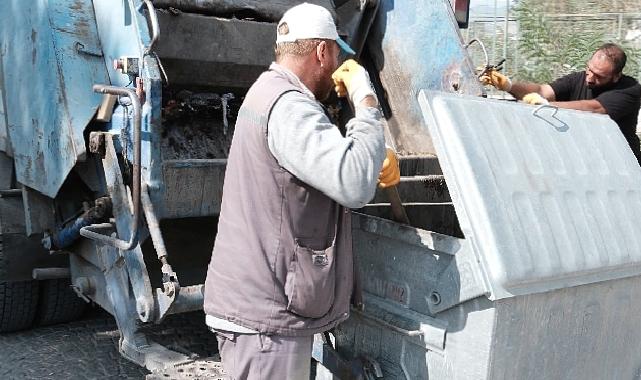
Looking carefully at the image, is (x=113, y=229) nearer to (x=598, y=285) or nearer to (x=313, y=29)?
(x=313, y=29)

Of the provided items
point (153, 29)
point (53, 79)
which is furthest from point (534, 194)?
point (53, 79)

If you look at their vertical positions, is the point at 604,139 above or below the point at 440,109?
below

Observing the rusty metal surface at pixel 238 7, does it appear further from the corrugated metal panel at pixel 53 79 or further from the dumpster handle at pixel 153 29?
the dumpster handle at pixel 153 29

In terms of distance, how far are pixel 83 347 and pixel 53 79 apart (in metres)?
1.41

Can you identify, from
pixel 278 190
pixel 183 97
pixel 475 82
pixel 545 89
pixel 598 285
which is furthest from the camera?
pixel 545 89

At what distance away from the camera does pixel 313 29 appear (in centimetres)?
181

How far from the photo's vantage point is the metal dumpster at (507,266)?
184 cm

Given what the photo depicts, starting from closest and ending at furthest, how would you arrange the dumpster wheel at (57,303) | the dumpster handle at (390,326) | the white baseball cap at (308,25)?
the white baseball cap at (308,25), the dumpster handle at (390,326), the dumpster wheel at (57,303)

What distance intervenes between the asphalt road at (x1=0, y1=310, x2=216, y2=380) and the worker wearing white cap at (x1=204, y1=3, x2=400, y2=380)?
0.93m

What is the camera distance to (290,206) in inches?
69.7

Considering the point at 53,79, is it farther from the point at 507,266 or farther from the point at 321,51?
the point at 507,266

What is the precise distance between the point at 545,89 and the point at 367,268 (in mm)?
2312

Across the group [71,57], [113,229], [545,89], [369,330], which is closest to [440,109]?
[369,330]

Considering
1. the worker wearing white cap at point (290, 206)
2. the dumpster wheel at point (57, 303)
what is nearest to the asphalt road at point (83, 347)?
the dumpster wheel at point (57, 303)
